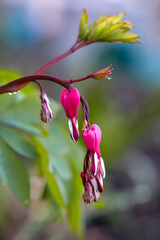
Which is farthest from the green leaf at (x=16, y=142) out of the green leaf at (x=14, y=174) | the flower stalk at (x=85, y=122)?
the flower stalk at (x=85, y=122)

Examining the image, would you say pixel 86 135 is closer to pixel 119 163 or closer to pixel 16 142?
pixel 16 142

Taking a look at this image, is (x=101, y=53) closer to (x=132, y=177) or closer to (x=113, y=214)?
(x=132, y=177)

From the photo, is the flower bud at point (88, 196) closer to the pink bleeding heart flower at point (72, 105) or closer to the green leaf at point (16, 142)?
the pink bleeding heart flower at point (72, 105)

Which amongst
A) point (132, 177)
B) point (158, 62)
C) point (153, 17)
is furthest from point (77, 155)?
point (153, 17)

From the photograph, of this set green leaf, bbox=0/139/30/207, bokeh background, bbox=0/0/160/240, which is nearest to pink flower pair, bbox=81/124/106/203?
green leaf, bbox=0/139/30/207

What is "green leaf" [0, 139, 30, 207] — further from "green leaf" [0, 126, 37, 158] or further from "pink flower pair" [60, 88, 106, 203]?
"pink flower pair" [60, 88, 106, 203]

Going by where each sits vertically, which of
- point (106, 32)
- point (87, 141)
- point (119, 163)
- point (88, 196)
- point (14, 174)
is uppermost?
point (106, 32)

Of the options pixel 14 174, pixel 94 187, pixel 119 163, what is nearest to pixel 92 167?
pixel 94 187
